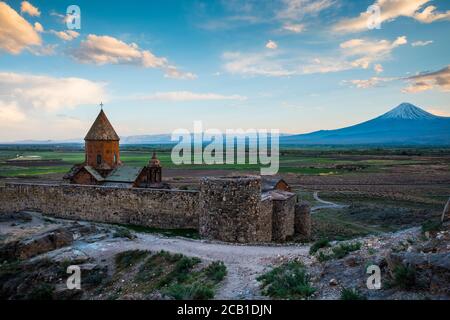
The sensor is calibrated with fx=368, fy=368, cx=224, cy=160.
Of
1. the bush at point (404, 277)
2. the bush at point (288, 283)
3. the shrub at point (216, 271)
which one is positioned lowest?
the shrub at point (216, 271)

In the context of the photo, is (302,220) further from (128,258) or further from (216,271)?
(216,271)

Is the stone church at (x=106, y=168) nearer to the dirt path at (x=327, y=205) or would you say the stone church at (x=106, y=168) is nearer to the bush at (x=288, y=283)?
the dirt path at (x=327, y=205)

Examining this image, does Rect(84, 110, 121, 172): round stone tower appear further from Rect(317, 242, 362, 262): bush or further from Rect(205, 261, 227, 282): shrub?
Rect(317, 242, 362, 262): bush

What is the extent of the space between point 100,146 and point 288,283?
21904mm

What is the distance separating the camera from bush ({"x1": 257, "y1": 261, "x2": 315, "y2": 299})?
6.95m

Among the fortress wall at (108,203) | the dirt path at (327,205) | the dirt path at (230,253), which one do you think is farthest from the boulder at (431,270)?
the dirt path at (327,205)

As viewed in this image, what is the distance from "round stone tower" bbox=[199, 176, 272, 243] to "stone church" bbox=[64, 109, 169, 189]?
1079cm

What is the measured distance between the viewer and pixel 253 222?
1404 centimetres

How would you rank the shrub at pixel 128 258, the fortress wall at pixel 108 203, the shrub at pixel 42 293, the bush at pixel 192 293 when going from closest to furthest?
the bush at pixel 192 293
the shrub at pixel 42 293
the shrub at pixel 128 258
the fortress wall at pixel 108 203

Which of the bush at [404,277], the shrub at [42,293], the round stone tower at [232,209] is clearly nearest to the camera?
the bush at [404,277]

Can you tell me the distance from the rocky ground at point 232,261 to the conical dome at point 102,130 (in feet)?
36.1

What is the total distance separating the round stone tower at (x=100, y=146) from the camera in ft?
86.5
